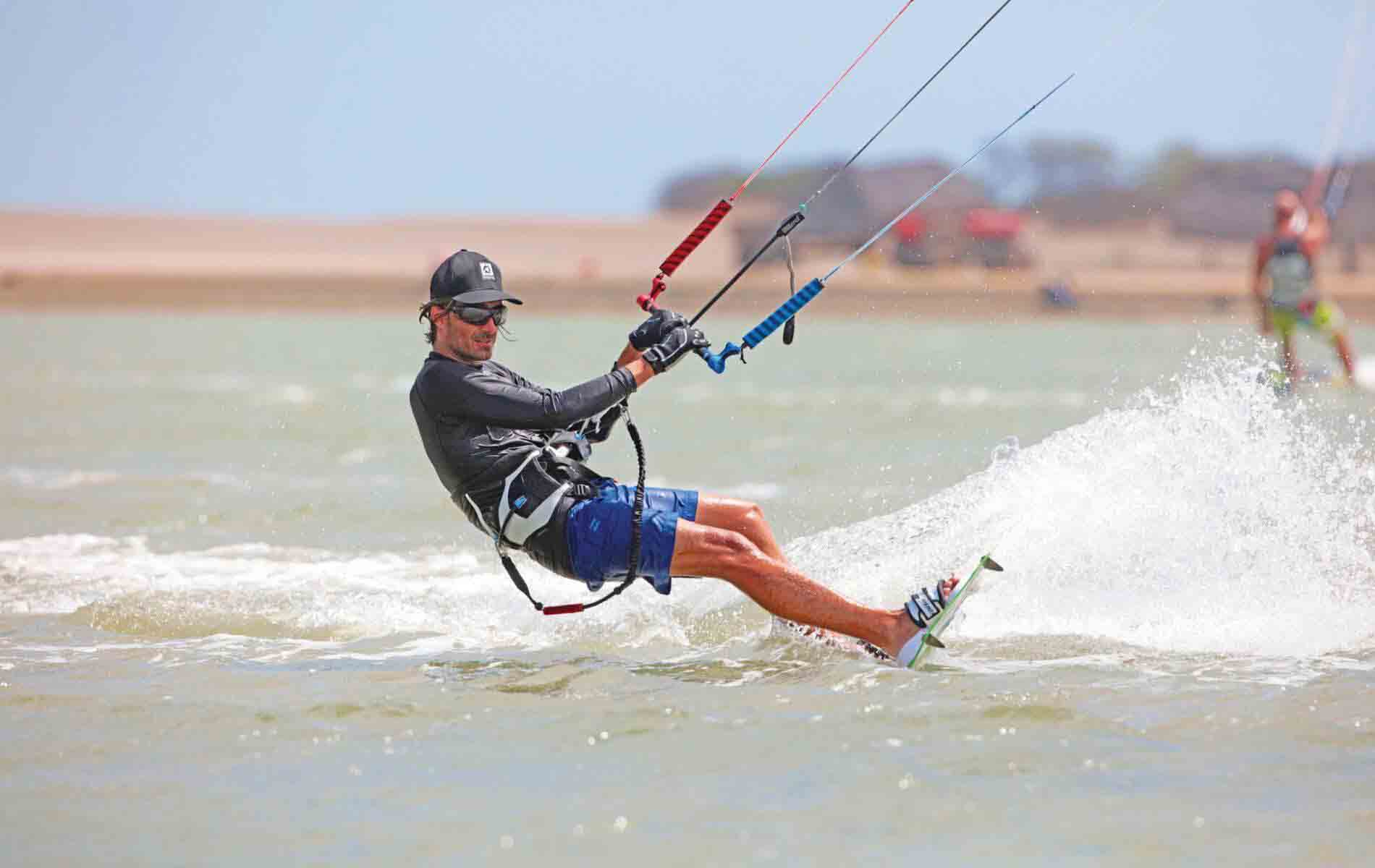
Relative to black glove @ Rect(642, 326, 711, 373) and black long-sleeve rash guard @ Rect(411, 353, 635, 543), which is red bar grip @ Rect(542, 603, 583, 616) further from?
black glove @ Rect(642, 326, 711, 373)

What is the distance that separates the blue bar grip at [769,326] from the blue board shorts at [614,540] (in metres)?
0.57

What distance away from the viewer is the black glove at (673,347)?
20.8 feet

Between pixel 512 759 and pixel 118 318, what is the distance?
152 feet

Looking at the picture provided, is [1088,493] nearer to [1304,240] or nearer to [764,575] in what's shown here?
[764,575]

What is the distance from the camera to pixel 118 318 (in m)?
49.3

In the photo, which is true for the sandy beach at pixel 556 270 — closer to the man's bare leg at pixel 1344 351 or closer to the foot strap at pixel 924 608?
the man's bare leg at pixel 1344 351

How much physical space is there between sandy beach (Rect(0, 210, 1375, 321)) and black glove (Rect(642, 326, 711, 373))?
50.8 feet

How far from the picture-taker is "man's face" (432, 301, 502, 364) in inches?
257

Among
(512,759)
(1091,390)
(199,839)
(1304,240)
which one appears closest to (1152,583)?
(512,759)

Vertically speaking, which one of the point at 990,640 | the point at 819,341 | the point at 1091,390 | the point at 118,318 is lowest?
the point at 990,640

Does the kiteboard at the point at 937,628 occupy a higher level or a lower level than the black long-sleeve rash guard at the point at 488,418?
lower

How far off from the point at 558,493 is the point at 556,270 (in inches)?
2930

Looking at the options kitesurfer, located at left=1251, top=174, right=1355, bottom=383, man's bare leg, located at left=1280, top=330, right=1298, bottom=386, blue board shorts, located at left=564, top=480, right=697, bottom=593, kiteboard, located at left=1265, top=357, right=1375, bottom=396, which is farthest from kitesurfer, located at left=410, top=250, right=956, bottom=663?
kitesurfer, located at left=1251, top=174, right=1355, bottom=383

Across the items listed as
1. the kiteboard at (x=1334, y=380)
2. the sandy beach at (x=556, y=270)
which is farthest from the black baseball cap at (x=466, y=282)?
the sandy beach at (x=556, y=270)
